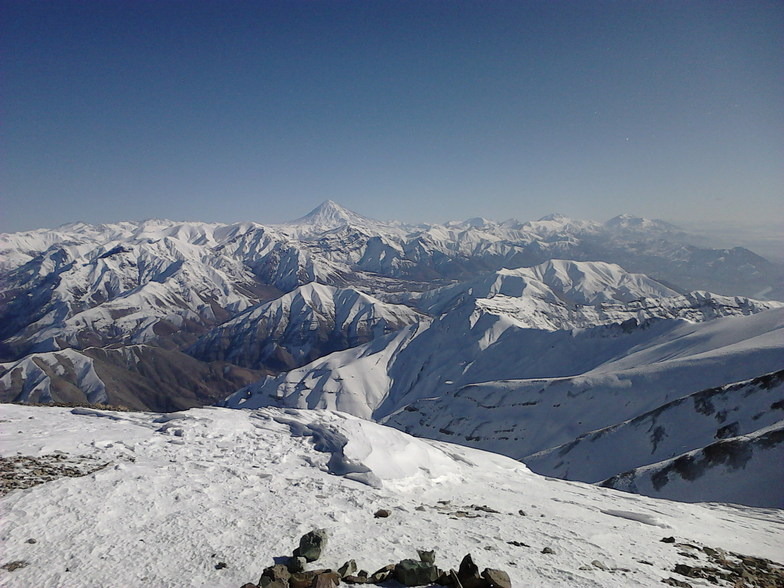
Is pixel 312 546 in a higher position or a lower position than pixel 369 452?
higher

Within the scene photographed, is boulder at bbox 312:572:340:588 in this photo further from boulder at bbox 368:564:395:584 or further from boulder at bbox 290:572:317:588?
boulder at bbox 368:564:395:584

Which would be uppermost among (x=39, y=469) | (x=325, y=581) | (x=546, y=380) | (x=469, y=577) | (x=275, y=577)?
(x=325, y=581)

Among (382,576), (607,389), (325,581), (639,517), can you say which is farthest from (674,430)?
(325,581)

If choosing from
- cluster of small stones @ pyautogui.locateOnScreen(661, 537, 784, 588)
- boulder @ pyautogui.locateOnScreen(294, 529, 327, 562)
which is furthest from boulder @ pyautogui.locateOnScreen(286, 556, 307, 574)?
cluster of small stones @ pyautogui.locateOnScreen(661, 537, 784, 588)

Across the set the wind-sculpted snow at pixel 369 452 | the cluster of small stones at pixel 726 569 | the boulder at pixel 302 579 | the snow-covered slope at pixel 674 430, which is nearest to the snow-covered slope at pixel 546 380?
the snow-covered slope at pixel 674 430

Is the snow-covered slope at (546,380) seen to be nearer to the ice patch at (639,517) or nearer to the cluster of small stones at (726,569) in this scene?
the ice patch at (639,517)

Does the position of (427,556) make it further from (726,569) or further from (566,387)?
(566,387)
